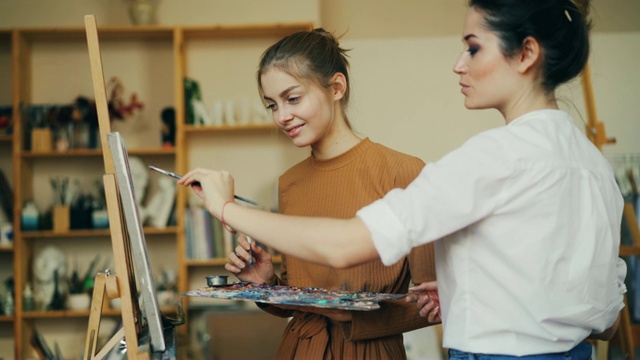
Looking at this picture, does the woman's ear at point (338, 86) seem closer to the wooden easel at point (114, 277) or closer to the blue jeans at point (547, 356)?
the wooden easel at point (114, 277)

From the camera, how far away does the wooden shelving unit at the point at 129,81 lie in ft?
14.8

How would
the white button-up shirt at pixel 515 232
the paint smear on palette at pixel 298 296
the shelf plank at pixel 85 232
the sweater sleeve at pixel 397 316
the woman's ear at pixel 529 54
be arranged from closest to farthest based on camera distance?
1. the white button-up shirt at pixel 515 232
2. the woman's ear at pixel 529 54
3. the paint smear on palette at pixel 298 296
4. the sweater sleeve at pixel 397 316
5. the shelf plank at pixel 85 232

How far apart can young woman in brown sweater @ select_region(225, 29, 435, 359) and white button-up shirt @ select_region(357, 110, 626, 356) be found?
1.83 feet

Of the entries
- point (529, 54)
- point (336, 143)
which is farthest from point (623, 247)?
point (529, 54)

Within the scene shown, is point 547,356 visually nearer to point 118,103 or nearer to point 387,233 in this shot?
point 387,233

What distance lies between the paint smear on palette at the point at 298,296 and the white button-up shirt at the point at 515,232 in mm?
258

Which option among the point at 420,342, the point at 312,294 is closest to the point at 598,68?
the point at 420,342

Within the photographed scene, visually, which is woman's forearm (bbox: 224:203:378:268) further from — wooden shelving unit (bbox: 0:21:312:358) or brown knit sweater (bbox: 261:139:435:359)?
wooden shelving unit (bbox: 0:21:312:358)

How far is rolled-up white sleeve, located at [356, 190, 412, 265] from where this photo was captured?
1.16 metres

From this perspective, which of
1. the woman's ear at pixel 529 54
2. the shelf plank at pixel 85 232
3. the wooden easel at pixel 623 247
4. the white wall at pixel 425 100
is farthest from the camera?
the white wall at pixel 425 100

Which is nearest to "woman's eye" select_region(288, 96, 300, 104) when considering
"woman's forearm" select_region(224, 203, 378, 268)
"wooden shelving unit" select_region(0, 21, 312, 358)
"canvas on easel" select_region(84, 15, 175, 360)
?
"canvas on easel" select_region(84, 15, 175, 360)

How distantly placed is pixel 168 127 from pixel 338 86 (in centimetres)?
275

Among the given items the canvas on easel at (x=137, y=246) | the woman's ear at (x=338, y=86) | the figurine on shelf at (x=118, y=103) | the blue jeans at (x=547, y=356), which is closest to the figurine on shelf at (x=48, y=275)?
the figurine on shelf at (x=118, y=103)

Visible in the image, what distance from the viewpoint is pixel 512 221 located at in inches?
46.6
